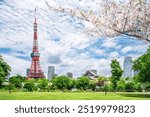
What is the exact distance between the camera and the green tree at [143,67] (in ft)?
106

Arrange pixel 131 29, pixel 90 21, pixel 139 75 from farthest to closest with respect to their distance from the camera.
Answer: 1. pixel 139 75
2. pixel 131 29
3. pixel 90 21

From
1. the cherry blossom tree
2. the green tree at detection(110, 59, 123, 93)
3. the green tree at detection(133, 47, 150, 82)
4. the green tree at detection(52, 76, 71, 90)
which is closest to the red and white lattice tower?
the green tree at detection(52, 76, 71, 90)

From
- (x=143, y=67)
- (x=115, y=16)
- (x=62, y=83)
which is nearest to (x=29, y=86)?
(x=62, y=83)

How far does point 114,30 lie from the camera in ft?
52.5

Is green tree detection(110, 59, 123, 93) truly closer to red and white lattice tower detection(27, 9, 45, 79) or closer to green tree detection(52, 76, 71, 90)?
green tree detection(52, 76, 71, 90)

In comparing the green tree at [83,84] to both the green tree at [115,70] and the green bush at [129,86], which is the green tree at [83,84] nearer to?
the green bush at [129,86]

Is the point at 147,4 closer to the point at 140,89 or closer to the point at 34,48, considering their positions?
the point at 140,89

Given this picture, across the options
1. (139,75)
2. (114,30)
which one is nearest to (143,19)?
(114,30)

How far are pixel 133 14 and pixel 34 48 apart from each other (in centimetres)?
5307

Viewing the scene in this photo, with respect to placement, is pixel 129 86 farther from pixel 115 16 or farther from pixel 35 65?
pixel 115 16

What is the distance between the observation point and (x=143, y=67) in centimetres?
3262

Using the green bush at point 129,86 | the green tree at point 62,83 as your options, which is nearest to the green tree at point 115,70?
the green bush at point 129,86

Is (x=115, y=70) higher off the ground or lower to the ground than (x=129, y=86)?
higher

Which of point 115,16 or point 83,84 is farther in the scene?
point 83,84
